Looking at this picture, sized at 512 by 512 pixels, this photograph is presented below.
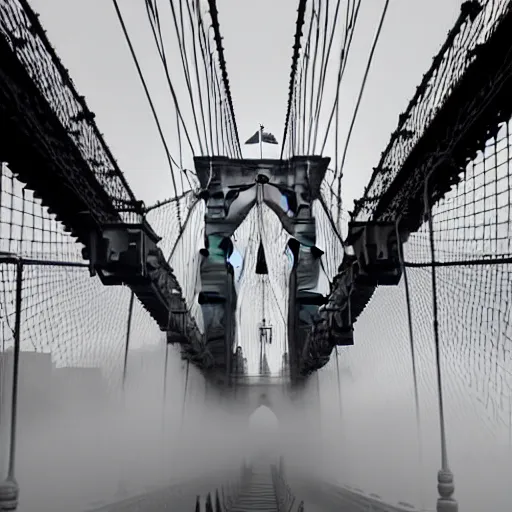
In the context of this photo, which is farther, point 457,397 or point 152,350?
point 152,350

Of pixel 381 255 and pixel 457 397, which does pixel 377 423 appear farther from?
pixel 381 255

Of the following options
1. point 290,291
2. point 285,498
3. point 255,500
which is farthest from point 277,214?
point 285,498

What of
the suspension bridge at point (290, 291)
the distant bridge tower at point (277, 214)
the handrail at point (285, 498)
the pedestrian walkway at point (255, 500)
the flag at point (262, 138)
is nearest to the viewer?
the suspension bridge at point (290, 291)

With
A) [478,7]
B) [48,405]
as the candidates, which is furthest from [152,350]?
[478,7]

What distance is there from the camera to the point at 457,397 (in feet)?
34.3

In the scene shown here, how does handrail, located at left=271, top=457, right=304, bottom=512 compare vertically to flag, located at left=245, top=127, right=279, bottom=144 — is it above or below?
below

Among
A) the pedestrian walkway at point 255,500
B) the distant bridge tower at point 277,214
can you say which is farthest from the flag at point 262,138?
the pedestrian walkway at point 255,500

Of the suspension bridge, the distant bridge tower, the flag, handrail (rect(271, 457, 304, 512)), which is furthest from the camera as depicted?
the flag

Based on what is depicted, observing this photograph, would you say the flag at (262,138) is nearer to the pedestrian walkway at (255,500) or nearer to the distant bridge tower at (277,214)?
the distant bridge tower at (277,214)

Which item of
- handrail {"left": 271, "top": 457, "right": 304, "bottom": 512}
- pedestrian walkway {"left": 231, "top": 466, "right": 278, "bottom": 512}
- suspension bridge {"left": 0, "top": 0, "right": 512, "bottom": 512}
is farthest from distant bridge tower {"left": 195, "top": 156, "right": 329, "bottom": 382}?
handrail {"left": 271, "top": 457, "right": 304, "bottom": 512}

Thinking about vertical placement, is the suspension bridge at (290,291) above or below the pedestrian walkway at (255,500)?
above

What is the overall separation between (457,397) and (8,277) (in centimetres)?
646

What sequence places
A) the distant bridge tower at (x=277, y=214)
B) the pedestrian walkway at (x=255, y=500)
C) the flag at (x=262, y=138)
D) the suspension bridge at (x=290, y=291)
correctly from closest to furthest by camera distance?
the suspension bridge at (x=290, y=291)
the pedestrian walkway at (x=255, y=500)
the distant bridge tower at (x=277, y=214)
the flag at (x=262, y=138)

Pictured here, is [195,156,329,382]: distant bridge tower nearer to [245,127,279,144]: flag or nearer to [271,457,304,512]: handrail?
[245,127,279,144]: flag
